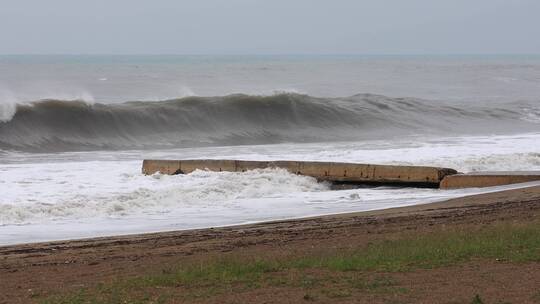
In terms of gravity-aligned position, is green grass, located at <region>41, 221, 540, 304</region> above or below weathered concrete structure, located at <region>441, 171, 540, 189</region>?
below

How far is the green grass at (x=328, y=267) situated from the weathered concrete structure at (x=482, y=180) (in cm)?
744

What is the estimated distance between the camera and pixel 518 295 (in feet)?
23.6

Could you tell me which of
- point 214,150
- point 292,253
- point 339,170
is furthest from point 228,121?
point 292,253

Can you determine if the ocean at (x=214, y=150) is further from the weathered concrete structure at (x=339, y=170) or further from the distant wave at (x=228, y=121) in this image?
the weathered concrete structure at (x=339, y=170)

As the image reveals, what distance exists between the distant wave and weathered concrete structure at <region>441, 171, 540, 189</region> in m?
15.7

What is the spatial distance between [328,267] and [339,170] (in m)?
10.4

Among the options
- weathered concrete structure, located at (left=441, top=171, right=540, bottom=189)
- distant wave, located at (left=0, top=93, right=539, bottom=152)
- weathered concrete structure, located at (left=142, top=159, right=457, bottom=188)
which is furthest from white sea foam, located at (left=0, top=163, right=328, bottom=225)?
distant wave, located at (left=0, top=93, right=539, bottom=152)

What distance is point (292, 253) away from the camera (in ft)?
31.9

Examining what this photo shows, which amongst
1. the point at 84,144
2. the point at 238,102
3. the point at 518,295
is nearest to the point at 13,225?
the point at 518,295

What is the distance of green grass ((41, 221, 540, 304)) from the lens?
767 centimetres

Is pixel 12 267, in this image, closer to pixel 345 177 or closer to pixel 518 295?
pixel 518 295

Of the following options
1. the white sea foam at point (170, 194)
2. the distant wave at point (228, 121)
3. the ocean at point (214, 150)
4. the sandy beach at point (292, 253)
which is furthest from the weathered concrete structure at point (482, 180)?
the distant wave at point (228, 121)

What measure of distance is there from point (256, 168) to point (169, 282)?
11351 millimetres

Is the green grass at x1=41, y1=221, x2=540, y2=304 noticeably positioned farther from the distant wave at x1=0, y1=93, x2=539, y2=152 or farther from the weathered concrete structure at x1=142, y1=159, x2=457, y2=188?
the distant wave at x1=0, y1=93, x2=539, y2=152
